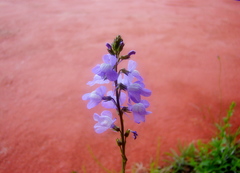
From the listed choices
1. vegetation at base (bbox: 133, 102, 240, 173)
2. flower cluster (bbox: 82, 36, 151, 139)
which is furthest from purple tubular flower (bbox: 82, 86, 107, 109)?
vegetation at base (bbox: 133, 102, 240, 173)

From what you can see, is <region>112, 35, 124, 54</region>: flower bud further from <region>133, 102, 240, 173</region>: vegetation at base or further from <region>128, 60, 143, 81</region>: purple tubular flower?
<region>133, 102, 240, 173</region>: vegetation at base

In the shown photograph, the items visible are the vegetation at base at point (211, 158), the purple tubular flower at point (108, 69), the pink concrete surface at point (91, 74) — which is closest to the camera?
the purple tubular flower at point (108, 69)

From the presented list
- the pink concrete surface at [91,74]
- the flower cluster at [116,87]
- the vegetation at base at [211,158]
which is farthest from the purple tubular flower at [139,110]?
the pink concrete surface at [91,74]

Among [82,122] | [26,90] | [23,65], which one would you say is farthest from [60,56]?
[82,122]

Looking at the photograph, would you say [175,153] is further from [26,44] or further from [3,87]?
[26,44]

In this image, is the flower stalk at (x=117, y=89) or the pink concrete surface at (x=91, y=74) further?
the pink concrete surface at (x=91, y=74)

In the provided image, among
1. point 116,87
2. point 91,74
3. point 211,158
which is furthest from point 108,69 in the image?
point 91,74

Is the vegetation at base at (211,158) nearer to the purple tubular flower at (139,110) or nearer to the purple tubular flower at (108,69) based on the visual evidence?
the purple tubular flower at (139,110)

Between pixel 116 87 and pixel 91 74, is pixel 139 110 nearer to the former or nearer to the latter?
pixel 116 87
